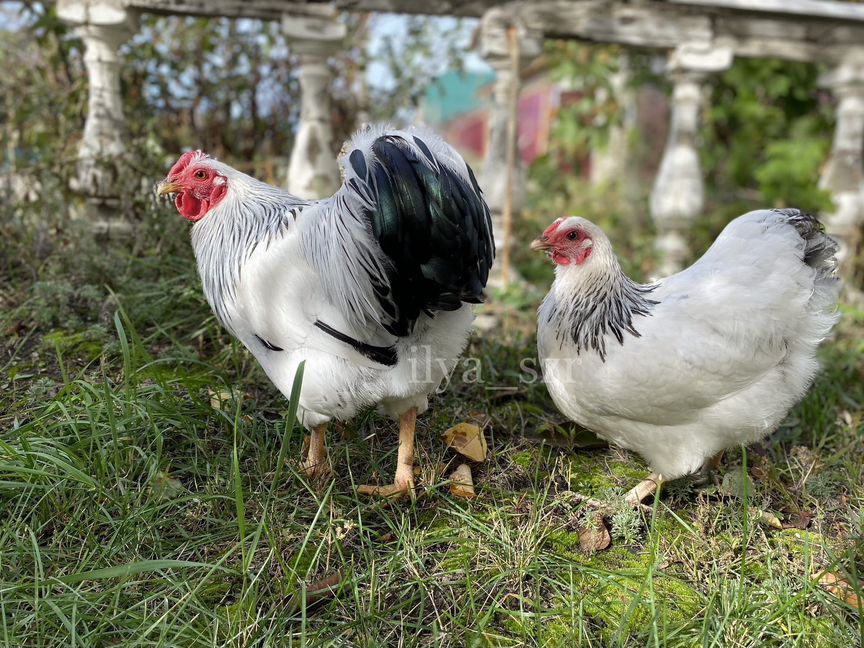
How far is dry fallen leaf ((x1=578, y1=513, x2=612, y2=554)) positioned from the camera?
2168 millimetres

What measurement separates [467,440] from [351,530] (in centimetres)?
60

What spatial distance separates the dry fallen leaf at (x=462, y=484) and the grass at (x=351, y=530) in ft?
0.12

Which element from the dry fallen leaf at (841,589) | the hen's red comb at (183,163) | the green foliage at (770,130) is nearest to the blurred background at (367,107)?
the green foliage at (770,130)

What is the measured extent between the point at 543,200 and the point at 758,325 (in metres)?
6.22

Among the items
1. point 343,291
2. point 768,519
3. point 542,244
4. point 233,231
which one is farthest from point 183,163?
point 768,519

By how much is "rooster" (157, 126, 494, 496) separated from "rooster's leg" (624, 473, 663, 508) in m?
0.82

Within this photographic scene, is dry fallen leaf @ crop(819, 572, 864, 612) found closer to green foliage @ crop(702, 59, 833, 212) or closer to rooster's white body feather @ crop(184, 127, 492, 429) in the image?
rooster's white body feather @ crop(184, 127, 492, 429)

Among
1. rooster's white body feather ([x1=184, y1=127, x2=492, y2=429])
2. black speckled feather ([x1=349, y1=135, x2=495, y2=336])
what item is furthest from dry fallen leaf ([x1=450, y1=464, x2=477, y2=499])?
black speckled feather ([x1=349, y1=135, x2=495, y2=336])

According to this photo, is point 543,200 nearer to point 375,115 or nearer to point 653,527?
point 375,115

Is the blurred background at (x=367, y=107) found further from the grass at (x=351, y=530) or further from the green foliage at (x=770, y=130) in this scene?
the grass at (x=351, y=530)

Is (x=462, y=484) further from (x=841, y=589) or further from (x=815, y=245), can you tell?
(x=815, y=245)

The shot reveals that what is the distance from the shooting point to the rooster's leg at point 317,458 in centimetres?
230

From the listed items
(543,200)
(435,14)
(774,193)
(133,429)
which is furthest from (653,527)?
(543,200)

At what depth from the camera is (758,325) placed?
2195 millimetres
